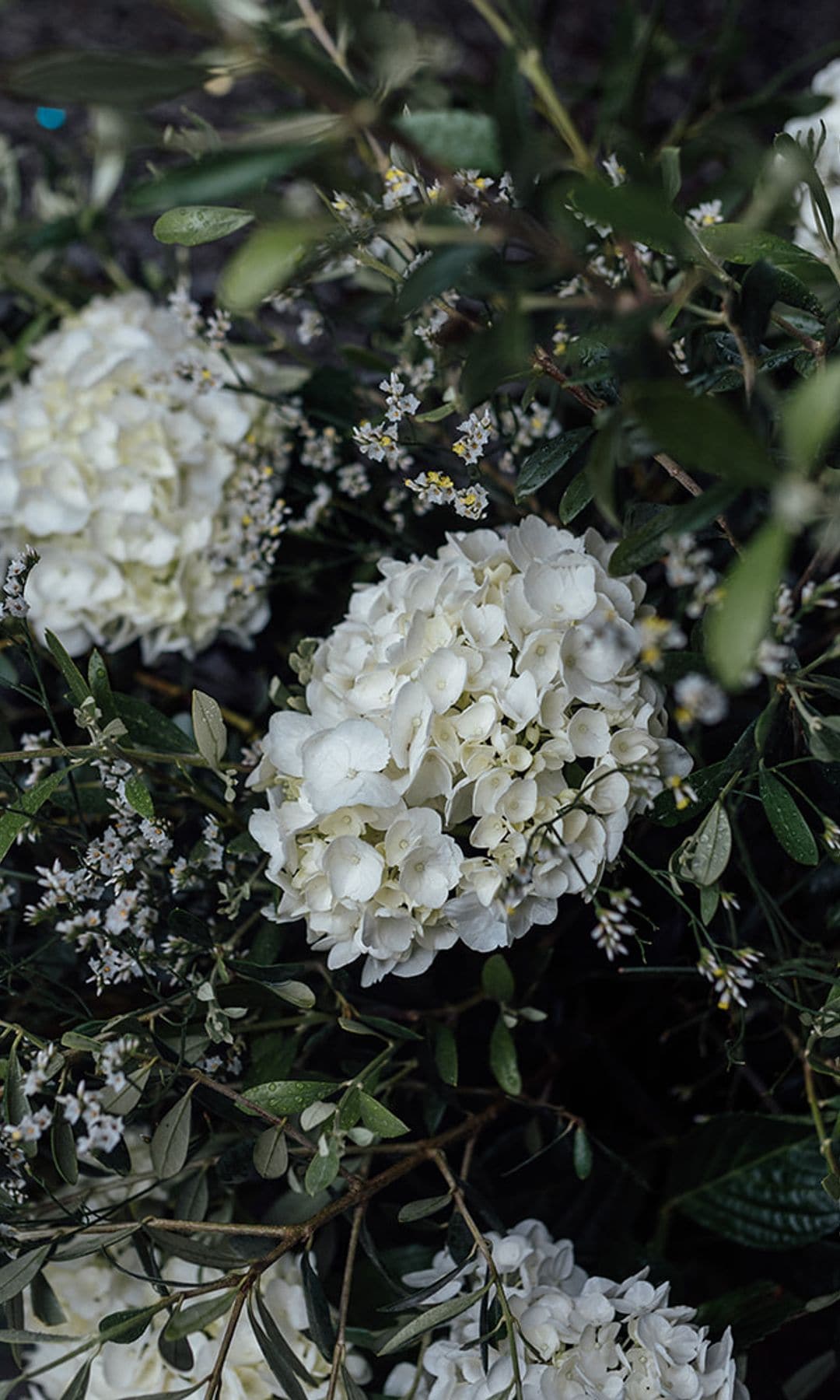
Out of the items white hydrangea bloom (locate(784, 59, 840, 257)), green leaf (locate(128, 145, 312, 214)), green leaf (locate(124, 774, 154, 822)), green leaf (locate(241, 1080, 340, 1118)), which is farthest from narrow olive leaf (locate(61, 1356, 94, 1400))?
white hydrangea bloom (locate(784, 59, 840, 257))

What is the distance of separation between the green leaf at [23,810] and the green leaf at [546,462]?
234 millimetres

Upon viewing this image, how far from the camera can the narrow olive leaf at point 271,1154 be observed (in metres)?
0.51

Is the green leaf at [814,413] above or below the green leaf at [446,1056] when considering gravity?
above

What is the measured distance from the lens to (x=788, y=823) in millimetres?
478

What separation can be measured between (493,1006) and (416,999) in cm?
7

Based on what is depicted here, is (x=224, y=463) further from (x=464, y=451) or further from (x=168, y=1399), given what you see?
(x=168, y=1399)

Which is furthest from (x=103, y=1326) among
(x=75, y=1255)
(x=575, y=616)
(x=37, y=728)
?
(x=37, y=728)

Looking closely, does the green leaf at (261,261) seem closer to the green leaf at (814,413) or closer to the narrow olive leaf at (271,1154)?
the green leaf at (814,413)

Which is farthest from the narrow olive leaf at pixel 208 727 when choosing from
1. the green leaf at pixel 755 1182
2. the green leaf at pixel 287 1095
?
the green leaf at pixel 755 1182

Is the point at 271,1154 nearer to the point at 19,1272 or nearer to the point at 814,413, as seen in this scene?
the point at 19,1272

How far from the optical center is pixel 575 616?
1.62ft

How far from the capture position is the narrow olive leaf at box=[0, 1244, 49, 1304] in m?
0.49

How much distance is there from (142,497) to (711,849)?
425 millimetres

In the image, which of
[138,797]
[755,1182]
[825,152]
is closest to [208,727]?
[138,797]
